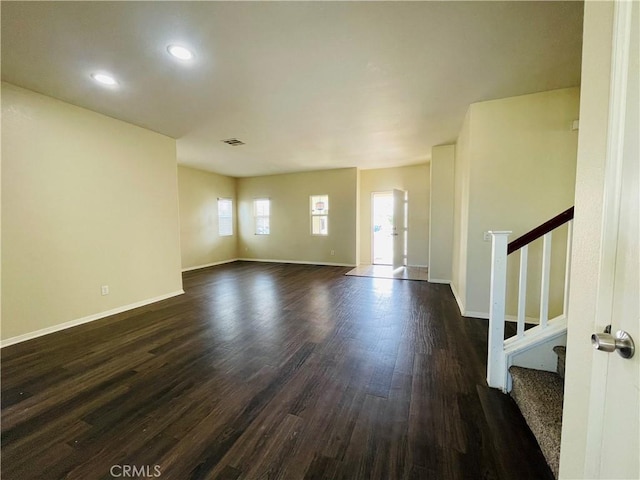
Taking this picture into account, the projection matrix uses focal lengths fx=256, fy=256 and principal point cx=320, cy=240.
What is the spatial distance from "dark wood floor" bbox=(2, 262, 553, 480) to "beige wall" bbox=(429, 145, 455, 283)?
2.07m

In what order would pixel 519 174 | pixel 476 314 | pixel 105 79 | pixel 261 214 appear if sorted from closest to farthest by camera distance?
pixel 105 79 → pixel 519 174 → pixel 476 314 → pixel 261 214

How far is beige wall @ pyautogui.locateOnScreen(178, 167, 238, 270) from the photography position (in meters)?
6.62

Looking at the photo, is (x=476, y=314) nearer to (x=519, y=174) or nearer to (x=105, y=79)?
(x=519, y=174)

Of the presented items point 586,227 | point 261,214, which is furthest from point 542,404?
point 261,214

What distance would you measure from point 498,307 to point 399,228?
4975mm

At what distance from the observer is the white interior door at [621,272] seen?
0.62 meters

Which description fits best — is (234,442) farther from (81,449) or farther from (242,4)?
(242,4)

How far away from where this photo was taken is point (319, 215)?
24.2 ft

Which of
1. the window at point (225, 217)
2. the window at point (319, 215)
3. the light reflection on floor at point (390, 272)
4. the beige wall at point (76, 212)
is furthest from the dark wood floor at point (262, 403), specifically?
the window at point (225, 217)

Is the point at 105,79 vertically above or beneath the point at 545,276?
above

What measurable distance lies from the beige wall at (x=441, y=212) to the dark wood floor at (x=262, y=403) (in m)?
2.07

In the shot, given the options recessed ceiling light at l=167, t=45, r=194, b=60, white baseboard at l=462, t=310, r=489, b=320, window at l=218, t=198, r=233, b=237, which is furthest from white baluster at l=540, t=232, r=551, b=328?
window at l=218, t=198, r=233, b=237

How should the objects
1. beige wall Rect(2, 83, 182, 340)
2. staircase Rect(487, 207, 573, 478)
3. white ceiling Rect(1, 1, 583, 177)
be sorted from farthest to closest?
beige wall Rect(2, 83, 182, 340)
white ceiling Rect(1, 1, 583, 177)
staircase Rect(487, 207, 573, 478)

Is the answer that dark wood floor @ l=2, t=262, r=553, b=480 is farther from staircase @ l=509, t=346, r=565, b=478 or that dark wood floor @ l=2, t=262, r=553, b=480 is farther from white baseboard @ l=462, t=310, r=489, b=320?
white baseboard @ l=462, t=310, r=489, b=320
